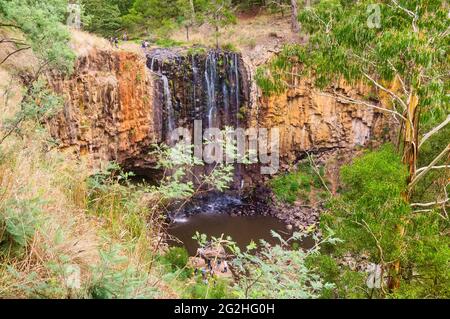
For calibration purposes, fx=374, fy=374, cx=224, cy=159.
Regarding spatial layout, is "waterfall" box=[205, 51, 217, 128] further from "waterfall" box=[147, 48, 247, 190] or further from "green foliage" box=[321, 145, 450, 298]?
"green foliage" box=[321, 145, 450, 298]

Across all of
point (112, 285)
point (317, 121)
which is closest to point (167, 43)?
point (317, 121)

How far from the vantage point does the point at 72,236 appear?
3205mm

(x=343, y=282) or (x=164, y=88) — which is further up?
(x=164, y=88)

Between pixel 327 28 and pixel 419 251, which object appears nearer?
pixel 419 251

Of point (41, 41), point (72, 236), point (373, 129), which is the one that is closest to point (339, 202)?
point (72, 236)

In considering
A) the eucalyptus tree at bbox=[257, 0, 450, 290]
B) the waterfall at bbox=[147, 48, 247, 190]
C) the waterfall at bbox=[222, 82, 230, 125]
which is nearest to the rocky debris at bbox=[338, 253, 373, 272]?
the eucalyptus tree at bbox=[257, 0, 450, 290]

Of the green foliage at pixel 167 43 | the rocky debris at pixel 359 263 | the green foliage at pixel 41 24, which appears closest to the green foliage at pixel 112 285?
the rocky debris at pixel 359 263

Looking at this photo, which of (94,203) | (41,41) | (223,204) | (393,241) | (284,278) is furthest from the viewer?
(223,204)

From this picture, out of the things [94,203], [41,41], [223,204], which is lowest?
[223,204]

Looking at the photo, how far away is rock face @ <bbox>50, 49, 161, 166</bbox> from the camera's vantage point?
12.8m

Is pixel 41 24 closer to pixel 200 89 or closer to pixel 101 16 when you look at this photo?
pixel 200 89

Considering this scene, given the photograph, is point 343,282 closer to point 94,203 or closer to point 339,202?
point 339,202
